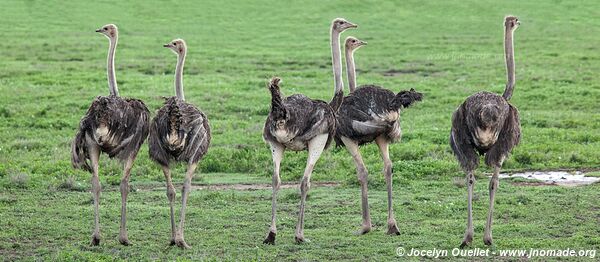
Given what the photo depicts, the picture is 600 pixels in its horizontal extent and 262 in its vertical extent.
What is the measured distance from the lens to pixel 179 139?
395 inches

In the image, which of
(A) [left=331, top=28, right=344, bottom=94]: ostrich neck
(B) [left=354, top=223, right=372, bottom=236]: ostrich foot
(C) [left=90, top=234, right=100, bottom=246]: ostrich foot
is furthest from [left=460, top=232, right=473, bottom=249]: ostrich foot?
(C) [left=90, top=234, right=100, bottom=246]: ostrich foot

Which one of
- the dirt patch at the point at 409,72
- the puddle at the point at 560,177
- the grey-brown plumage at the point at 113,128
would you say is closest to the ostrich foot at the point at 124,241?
the grey-brown plumage at the point at 113,128

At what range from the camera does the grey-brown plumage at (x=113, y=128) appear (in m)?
10.0

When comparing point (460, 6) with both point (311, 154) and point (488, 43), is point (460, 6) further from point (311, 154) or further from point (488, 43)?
point (311, 154)

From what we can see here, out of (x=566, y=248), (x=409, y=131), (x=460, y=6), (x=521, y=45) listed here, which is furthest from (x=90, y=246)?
(x=460, y=6)

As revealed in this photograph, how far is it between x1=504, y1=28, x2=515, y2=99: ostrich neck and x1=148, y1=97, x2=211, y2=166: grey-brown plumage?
311 cm

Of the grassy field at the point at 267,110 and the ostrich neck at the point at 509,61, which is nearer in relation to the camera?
the grassy field at the point at 267,110

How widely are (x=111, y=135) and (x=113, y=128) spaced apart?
69 millimetres

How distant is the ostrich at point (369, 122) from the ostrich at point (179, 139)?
1648 mm

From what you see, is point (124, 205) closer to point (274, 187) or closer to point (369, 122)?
point (274, 187)

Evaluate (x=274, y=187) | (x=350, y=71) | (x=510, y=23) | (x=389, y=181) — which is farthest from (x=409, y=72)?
(x=274, y=187)

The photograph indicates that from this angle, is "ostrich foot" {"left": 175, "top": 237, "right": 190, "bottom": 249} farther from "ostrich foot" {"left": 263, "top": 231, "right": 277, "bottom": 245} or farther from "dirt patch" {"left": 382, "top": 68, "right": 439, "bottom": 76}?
"dirt patch" {"left": 382, "top": 68, "right": 439, "bottom": 76}

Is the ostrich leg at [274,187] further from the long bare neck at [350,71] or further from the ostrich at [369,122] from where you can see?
the long bare neck at [350,71]

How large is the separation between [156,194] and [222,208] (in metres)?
1.29
